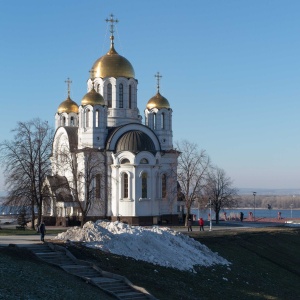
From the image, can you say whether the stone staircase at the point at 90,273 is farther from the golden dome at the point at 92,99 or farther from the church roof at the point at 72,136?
the church roof at the point at 72,136

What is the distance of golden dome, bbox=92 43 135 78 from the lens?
49719 mm

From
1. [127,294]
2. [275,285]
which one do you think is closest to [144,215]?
[275,285]

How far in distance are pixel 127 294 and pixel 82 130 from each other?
2909 centimetres

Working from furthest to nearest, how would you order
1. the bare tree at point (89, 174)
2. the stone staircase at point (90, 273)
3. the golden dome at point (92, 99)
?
1. the golden dome at point (92, 99)
2. the bare tree at point (89, 174)
3. the stone staircase at point (90, 273)

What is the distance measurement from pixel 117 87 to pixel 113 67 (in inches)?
67.7

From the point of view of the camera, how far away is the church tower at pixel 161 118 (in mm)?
49991

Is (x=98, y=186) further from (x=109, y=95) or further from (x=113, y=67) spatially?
(x=113, y=67)

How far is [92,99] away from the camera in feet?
154

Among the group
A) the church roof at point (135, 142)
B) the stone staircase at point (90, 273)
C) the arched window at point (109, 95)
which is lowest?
the stone staircase at point (90, 273)

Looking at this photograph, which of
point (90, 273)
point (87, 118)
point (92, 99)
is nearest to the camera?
point (90, 273)

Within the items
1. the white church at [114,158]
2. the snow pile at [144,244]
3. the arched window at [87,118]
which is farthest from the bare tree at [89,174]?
the snow pile at [144,244]

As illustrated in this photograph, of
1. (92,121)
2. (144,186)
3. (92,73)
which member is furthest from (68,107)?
(144,186)

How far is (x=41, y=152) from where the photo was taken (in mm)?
41094

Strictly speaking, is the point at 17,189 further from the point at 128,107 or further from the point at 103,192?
the point at 128,107
